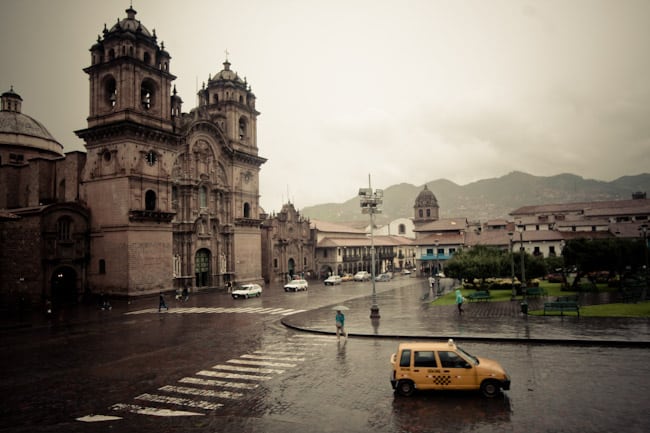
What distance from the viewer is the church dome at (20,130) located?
53750mm

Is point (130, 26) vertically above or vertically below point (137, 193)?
above

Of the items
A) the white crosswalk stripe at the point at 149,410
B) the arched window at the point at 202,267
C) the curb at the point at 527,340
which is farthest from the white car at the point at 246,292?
the white crosswalk stripe at the point at 149,410

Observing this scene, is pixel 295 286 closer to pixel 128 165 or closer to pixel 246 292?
pixel 246 292

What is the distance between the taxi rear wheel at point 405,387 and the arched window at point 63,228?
3953 cm

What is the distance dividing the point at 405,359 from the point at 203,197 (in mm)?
45208

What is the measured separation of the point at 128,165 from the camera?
139 ft

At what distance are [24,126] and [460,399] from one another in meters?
64.5

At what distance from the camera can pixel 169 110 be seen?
4772 centimetres

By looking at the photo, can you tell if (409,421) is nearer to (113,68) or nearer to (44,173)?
(113,68)

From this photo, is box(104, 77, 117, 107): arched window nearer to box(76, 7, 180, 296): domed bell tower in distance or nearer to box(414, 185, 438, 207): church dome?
box(76, 7, 180, 296): domed bell tower in distance

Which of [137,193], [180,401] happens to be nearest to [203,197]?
[137,193]

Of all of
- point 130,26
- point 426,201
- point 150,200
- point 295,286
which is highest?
point 130,26

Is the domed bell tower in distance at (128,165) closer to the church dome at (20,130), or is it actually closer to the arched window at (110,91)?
the arched window at (110,91)

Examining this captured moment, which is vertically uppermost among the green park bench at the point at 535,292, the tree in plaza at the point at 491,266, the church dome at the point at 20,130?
the church dome at the point at 20,130
